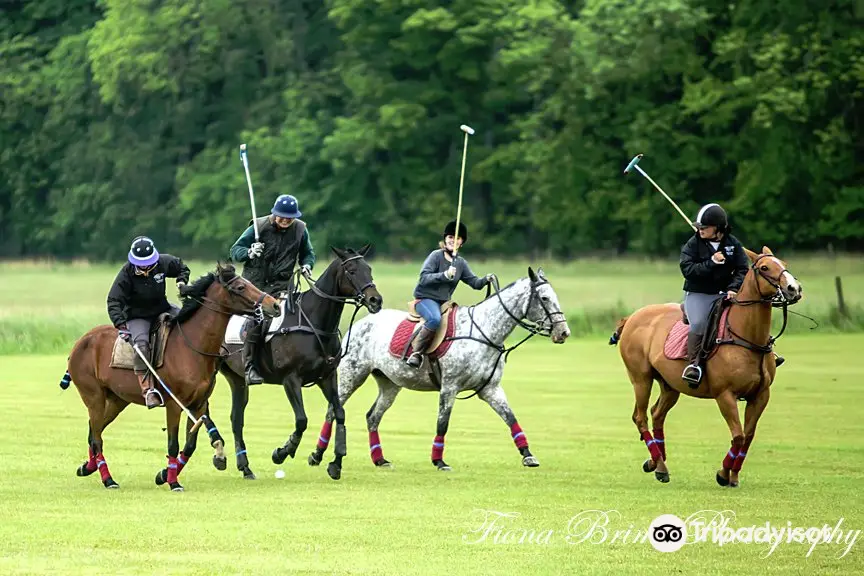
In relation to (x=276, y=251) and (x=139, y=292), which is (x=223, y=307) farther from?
(x=276, y=251)

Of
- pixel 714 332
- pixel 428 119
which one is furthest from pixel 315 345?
pixel 428 119

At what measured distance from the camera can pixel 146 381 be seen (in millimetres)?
15938

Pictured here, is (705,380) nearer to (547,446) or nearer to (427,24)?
(547,446)

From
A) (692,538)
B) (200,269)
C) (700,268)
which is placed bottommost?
(200,269)

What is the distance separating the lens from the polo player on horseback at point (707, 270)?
1630 cm

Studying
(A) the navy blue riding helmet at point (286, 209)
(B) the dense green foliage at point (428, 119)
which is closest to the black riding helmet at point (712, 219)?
(A) the navy blue riding helmet at point (286, 209)

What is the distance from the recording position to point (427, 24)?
64938 millimetres

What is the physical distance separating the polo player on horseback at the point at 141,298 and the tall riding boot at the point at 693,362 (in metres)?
4.30

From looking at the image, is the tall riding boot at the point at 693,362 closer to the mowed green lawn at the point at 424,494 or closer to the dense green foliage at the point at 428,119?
the mowed green lawn at the point at 424,494

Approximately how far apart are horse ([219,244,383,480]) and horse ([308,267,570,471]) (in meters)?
0.56

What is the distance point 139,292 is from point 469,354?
3.36 m

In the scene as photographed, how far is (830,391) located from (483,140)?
4227 centimetres

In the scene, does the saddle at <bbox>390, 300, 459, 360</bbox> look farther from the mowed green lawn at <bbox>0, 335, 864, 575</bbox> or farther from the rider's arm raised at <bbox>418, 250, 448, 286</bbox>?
the mowed green lawn at <bbox>0, 335, 864, 575</bbox>

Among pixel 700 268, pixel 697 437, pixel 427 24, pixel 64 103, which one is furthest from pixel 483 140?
pixel 700 268
